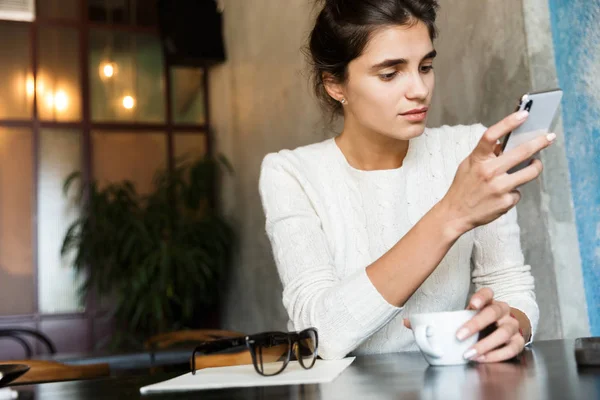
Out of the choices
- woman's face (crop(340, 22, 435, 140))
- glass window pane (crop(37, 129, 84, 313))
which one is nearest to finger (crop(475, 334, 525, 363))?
woman's face (crop(340, 22, 435, 140))

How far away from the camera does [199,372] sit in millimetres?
978

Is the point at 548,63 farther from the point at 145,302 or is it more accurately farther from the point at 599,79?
the point at 145,302

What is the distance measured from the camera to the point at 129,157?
19.3 feet

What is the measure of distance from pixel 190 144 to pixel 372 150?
466 centimetres

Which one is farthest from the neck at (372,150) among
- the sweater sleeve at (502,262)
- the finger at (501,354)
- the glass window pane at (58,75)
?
the glass window pane at (58,75)

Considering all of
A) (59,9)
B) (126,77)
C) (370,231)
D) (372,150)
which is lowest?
(370,231)

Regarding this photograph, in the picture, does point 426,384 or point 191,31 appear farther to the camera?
point 191,31

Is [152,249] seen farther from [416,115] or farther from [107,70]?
[416,115]

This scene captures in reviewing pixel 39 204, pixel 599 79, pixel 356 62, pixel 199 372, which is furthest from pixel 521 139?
pixel 39 204

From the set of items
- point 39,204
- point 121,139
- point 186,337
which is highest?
point 121,139

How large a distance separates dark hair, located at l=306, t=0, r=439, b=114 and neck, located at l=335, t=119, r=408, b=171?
0.15 metres

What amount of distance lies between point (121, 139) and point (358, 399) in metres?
5.57

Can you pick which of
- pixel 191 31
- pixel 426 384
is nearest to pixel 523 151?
pixel 426 384

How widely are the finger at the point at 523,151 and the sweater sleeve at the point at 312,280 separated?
1.13 ft
